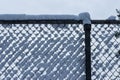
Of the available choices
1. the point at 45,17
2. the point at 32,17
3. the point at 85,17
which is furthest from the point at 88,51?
the point at 32,17

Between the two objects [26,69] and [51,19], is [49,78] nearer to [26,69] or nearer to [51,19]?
[26,69]

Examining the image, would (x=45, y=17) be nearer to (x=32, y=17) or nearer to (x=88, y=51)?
(x=32, y=17)

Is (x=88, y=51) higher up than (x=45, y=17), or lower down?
lower down

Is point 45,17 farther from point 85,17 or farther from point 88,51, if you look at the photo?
point 88,51

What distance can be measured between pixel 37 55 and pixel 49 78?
1.19 feet

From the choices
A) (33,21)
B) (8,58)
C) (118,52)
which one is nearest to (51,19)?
(33,21)

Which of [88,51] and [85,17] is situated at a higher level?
[85,17]

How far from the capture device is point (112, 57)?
14.1ft

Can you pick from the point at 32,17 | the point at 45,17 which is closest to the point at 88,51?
the point at 45,17

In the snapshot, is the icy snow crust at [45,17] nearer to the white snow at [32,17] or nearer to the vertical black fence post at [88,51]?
the white snow at [32,17]

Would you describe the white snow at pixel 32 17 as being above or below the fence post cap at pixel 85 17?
below

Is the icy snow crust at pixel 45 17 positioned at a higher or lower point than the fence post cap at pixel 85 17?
lower

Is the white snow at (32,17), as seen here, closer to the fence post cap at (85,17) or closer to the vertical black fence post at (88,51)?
the fence post cap at (85,17)

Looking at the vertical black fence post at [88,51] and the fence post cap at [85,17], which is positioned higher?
the fence post cap at [85,17]
